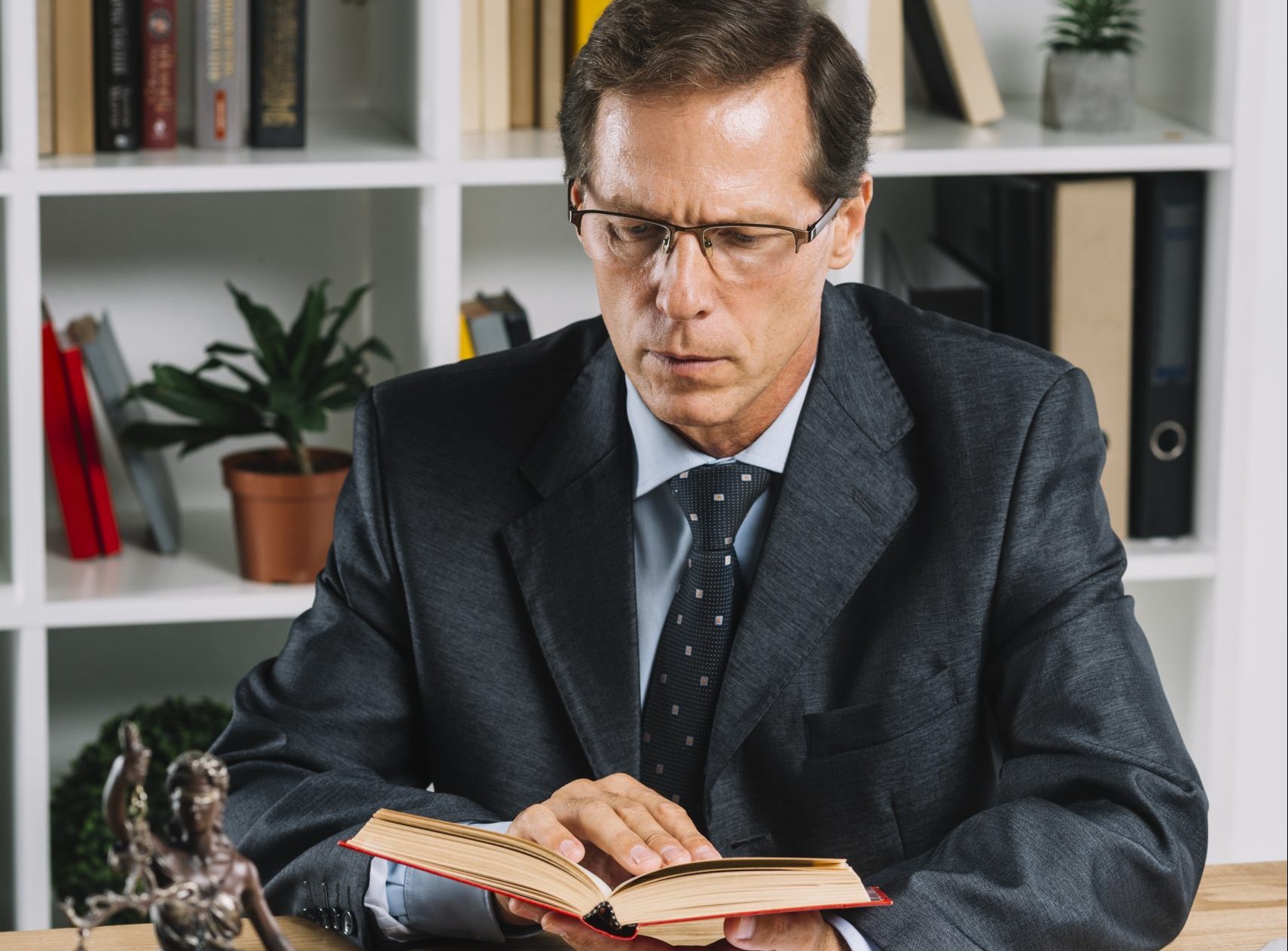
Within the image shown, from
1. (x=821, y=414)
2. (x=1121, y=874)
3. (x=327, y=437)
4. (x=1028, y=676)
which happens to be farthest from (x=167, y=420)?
(x=1121, y=874)

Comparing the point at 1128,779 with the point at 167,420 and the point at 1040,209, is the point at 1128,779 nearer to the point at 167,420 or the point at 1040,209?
the point at 1040,209

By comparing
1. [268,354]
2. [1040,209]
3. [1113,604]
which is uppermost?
[1040,209]

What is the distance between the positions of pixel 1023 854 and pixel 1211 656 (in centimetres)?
120

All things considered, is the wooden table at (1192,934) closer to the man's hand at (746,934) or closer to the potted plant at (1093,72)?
the man's hand at (746,934)

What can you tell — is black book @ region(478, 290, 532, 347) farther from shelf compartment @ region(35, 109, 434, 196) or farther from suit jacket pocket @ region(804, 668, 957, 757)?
suit jacket pocket @ region(804, 668, 957, 757)

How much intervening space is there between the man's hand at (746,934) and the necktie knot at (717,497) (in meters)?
0.43

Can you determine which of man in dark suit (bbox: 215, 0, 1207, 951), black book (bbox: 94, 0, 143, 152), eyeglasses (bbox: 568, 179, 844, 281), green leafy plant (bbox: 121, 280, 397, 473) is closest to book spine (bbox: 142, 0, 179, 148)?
black book (bbox: 94, 0, 143, 152)

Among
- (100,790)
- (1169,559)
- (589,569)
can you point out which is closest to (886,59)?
(1169,559)

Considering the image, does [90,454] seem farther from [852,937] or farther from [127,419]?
[852,937]

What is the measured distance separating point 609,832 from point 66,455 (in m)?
1.21

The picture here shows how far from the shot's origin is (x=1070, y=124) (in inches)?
89.3

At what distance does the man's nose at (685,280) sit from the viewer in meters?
1.31

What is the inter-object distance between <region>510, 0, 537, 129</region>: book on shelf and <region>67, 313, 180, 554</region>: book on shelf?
587mm

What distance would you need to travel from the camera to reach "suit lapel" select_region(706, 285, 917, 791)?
143cm
